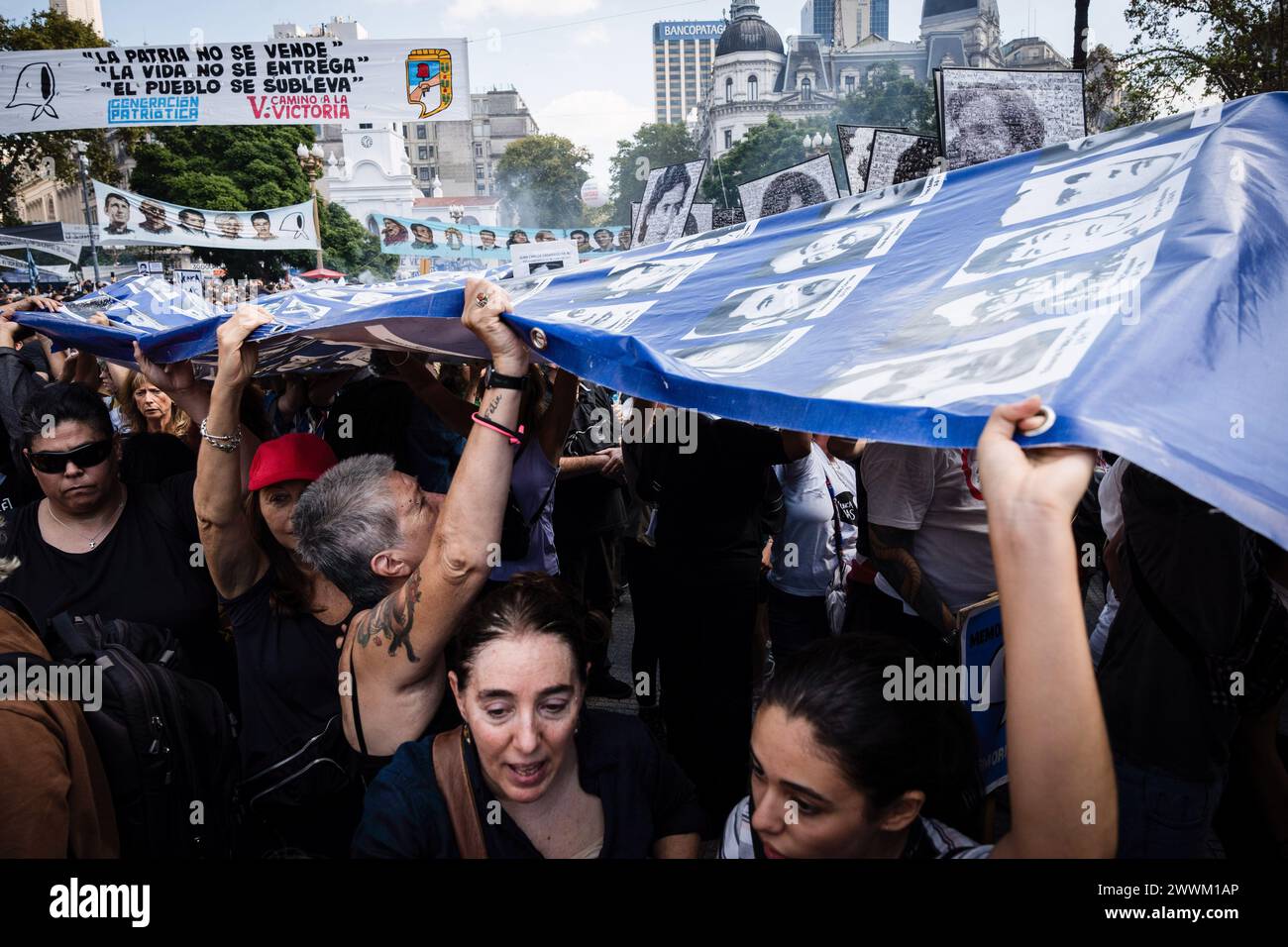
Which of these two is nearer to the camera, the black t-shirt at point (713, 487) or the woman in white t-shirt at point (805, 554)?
the black t-shirt at point (713, 487)

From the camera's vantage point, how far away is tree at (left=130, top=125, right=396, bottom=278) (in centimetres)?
3672

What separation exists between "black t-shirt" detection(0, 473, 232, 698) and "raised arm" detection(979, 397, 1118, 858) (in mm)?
2639

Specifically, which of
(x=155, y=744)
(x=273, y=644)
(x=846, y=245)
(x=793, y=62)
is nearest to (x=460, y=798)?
(x=155, y=744)

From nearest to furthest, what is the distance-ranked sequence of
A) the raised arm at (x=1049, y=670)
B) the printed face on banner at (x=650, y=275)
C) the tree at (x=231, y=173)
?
the raised arm at (x=1049, y=670) → the printed face on banner at (x=650, y=275) → the tree at (x=231, y=173)

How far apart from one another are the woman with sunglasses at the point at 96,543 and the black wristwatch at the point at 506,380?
1537 millimetres

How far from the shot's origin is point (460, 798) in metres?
1.72

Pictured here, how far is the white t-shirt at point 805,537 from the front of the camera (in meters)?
3.98

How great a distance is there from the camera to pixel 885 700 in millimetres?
1521

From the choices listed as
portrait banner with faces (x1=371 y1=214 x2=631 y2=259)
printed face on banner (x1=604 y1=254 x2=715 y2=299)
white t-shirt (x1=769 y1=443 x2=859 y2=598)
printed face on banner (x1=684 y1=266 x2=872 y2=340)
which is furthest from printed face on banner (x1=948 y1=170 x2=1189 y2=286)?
portrait banner with faces (x1=371 y1=214 x2=631 y2=259)

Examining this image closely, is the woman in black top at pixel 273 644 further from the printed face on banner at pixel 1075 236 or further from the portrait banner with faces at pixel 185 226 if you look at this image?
the portrait banner with faces at pixel 185 226

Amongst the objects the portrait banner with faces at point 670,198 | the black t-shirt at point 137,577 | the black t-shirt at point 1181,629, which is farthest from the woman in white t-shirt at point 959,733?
the portrait banner with faces at point 670,198

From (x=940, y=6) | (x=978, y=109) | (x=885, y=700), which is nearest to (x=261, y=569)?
(x=885, y=700)

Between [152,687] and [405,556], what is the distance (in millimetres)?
618

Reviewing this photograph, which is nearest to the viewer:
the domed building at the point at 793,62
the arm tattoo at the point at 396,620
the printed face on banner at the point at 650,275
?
the arm tattoo at the point at 396,620
